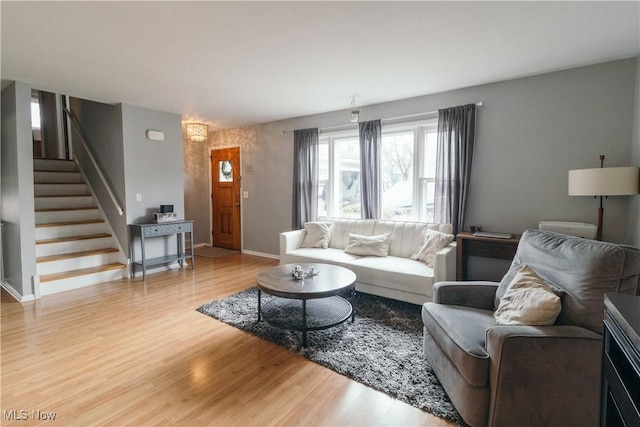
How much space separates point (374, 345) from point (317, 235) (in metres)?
2.03

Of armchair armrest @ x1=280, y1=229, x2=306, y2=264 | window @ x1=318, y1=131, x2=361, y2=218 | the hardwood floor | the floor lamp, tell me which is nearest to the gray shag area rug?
the hardwood floor

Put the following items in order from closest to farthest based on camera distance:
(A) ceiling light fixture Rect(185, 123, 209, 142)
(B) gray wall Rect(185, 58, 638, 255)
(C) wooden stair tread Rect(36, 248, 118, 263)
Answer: (B) gray wall Rect(185, 58, 638, 255) → (C) wooden stair tread Rect(36, 248, 118, 263) → (A) ceiling light fixture Rect(185, 123, 209, 142)

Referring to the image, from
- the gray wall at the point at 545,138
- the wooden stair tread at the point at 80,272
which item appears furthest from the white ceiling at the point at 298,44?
the wooden stair tread at the point at 80,272

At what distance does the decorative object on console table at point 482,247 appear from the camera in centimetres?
317

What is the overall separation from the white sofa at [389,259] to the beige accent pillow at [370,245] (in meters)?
0.07

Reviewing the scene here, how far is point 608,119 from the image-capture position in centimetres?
291

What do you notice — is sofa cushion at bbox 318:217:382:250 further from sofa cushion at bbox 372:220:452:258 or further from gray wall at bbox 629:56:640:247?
gray wall at bbox 629:56:640:247

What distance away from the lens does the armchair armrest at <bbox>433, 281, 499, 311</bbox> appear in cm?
216

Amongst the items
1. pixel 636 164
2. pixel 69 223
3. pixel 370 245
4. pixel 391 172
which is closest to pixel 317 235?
pixel 370 245

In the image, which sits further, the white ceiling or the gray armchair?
the white ceiling

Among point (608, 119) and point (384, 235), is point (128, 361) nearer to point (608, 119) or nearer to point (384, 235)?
point (384, 235)

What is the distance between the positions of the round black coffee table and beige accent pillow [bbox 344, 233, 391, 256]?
2.38 feet

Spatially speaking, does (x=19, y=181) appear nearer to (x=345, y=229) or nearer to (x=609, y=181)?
(x=345, y=229)

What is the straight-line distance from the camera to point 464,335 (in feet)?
5.60
